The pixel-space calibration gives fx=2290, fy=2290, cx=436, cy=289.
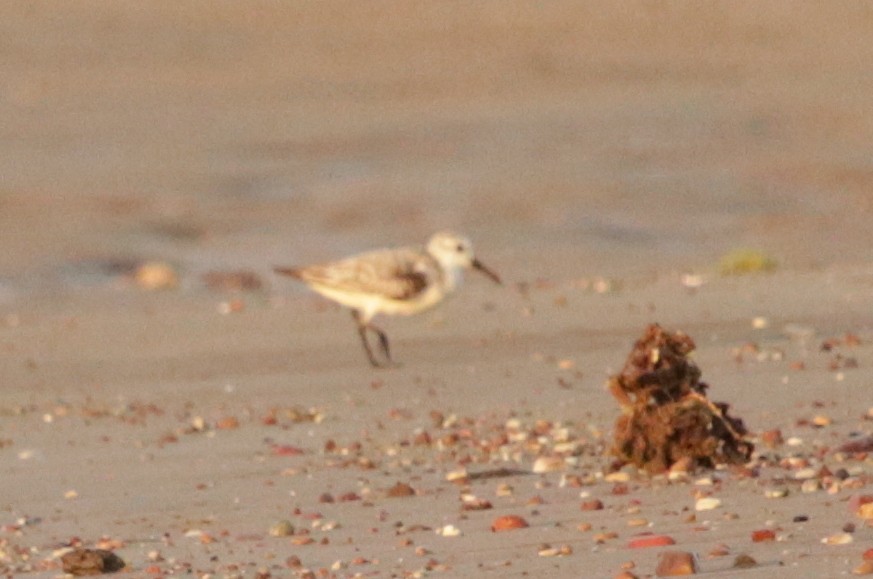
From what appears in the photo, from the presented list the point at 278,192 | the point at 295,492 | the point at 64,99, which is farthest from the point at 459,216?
the point at 295,492

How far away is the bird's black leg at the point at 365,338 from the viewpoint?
32.8 feet

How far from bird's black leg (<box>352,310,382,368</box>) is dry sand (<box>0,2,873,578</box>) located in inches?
3.9

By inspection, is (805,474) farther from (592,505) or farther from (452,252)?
(452,252)

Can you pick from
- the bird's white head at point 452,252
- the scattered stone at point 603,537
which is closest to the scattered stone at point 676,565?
the scattered stone at point 603,537

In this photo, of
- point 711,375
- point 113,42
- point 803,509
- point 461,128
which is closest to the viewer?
point 803,509

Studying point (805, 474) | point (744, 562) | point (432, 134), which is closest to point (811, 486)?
point (805, 474)

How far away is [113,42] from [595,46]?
5.72 meters

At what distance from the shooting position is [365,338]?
10.6 metres

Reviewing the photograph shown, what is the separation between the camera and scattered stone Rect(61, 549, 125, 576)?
18.6 ft

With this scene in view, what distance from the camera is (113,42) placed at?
26.5 m

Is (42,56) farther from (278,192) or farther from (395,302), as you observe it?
(395,302)

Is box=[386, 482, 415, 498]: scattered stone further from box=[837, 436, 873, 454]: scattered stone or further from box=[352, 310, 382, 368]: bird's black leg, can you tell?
box=[352, 310, 382, 368]: bird's black leg

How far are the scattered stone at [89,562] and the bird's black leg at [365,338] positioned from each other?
4.21 metres

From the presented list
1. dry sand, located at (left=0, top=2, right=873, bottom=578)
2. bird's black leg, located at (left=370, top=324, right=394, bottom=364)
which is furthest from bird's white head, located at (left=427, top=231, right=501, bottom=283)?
bird's black leg, located at (left=370, top=324, right=394, bottom=364)
